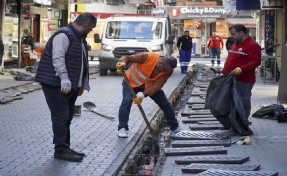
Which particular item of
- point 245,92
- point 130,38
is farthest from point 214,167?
point 130,38

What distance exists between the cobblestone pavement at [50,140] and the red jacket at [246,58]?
1844 mm

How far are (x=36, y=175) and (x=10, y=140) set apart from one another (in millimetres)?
2752

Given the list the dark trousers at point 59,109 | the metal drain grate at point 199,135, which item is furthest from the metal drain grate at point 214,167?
the metal drain grate at point 199,135

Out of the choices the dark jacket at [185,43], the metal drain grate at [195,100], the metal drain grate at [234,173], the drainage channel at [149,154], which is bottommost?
Answer: the drainage channel at [149,154]

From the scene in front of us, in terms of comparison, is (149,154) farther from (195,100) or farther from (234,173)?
(195,100)

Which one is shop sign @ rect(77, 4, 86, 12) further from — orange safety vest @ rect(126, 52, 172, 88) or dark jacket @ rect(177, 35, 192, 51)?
orange safety vest @ rect(126, 52, 172, 88)

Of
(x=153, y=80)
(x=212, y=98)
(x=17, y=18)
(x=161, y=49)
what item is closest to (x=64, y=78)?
(x=153, y=80)

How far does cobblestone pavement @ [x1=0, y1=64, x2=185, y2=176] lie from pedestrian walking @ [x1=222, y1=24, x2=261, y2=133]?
175 centimetres

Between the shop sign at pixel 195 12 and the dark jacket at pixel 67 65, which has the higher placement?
the shop sign at pixel 195 12

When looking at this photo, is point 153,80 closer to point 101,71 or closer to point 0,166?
point 0,166

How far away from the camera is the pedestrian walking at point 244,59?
11906 millimetres

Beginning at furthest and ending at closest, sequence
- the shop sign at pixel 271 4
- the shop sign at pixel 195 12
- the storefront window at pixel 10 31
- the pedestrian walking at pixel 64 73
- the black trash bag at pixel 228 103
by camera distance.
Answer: the shop sign at pixel 195 12 < the storefront window at pixel 10 31 < the shop sign at pixel 271 4 < the black trash bag at pixel 228 103 < the pedestrian walking at pixel 64 73

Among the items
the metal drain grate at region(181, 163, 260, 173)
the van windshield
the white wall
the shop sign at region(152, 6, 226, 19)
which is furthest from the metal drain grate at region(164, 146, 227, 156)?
the shop sign at region(152, 6, 226, 19)

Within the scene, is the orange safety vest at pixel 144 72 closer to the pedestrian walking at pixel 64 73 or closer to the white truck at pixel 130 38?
the pedestrian walking at pixel 64 73
